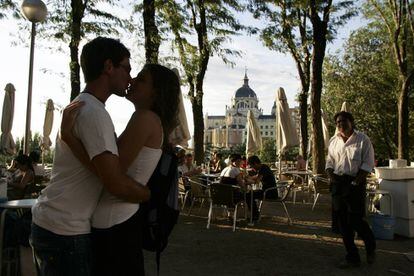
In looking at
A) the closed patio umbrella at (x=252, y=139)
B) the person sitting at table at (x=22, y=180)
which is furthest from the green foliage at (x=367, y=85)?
the person sitting at table at (x=22, y=180)

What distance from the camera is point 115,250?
79.2 inches

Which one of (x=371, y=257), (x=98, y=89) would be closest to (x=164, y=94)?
(x=98, y=89)

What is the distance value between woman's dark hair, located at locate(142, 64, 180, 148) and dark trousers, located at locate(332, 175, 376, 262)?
3892 millimetres

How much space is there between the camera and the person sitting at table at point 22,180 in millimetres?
8055

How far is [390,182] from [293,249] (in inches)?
95.8

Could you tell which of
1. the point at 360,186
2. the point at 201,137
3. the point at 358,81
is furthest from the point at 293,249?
the point at 358,81

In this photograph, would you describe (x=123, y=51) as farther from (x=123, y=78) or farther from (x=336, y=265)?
(x=336, y=265)

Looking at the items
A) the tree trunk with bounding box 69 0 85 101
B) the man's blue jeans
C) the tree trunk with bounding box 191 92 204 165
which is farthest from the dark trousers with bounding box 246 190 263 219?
the tree trunk with bounding box 191 92 204 165

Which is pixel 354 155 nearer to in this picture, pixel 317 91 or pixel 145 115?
pixel 145 115

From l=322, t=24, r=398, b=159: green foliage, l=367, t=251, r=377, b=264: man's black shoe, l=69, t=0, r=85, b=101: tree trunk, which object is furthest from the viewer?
l=322, t=24, r=398, b=159: green foliage

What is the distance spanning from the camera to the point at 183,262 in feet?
→ 18.7

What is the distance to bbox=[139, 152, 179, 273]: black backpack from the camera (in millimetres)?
2211

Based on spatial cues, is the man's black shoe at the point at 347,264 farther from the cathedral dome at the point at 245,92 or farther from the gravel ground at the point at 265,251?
the cathedral dome at the point at 245,92

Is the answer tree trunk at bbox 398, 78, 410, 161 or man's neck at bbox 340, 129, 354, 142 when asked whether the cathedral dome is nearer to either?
tree trunk at bbox 398, 78, 410, 161
